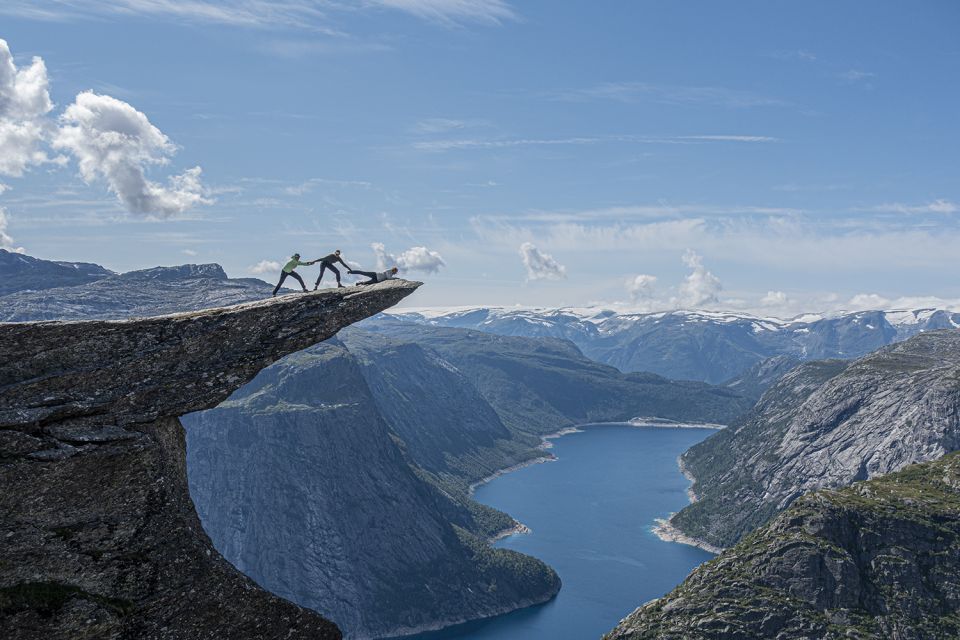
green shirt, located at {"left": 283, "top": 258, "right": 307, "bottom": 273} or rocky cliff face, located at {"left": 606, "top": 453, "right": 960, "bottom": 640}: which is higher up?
green shirt, located at {"left": 283, "top": 258, "right": 307, "bottom": 273}

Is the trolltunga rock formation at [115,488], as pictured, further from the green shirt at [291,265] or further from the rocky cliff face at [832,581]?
the rocky cliff face at [832,581]

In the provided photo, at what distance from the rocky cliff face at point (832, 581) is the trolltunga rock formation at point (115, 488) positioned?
136298mm

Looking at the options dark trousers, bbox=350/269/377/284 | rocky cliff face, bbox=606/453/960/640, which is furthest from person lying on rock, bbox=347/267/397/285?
rocky cliff face, bbox=606/453/960/640

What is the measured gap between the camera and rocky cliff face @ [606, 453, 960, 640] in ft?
474

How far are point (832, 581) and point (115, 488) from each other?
537 feet

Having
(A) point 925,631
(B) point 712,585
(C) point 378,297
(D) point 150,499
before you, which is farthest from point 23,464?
(A) point 925,631

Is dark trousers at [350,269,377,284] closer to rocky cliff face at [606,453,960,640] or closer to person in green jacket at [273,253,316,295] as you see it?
person in green jacket at [273,253,316,295]

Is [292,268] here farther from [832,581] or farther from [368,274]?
[832,581]

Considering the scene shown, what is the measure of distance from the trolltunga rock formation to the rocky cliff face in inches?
5366

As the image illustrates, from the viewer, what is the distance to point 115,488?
26.3 metres

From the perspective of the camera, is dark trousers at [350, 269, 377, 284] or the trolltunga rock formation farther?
dark trousers at [350, 269, 377, 284]

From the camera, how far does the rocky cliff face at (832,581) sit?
144 m

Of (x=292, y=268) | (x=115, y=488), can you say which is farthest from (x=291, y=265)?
(x=115, y=488)

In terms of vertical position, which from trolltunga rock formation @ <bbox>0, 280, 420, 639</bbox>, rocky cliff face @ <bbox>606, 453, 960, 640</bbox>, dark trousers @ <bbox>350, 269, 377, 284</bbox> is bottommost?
rocky cliff face @ <bbox>606, 453, 960, 640</bbox>
